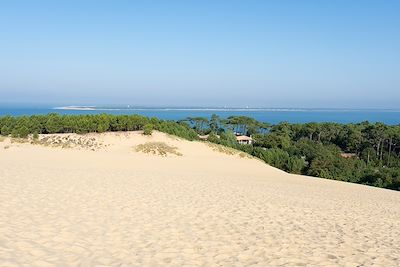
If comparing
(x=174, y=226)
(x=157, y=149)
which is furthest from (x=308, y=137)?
(x=174, y=226)

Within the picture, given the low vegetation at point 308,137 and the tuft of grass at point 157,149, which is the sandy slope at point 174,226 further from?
the low vegetation at point 308,137

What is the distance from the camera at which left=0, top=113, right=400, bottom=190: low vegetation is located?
3731 cm

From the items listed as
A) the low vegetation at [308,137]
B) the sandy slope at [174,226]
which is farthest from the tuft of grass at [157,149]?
the sandy slope at [174,226]

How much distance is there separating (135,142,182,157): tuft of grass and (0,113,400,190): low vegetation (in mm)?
3212

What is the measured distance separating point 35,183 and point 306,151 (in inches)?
1774

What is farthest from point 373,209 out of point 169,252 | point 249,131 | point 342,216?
point 249,131

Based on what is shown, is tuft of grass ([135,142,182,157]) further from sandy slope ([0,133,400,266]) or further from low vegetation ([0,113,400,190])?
sandy slope ([0,133,400,266])

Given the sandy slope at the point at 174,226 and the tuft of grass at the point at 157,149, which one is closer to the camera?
→ the sandy slope at the point at 174,226

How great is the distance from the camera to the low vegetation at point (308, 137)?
37312 mm

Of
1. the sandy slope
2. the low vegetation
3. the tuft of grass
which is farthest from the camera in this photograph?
the low vegetation

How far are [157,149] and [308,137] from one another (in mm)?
50368

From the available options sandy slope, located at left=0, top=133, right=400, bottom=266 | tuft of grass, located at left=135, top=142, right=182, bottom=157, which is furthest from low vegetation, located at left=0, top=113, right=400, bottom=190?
sandy slope, located at left=0, top=133, right=400, bottom=266

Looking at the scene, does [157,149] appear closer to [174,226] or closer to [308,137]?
[174,226]

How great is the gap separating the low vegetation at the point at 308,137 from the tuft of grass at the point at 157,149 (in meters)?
3.21
